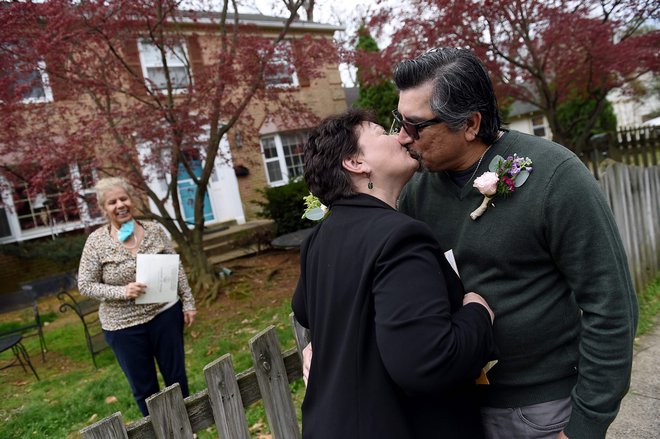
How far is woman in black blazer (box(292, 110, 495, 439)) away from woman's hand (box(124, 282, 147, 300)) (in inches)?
84.3

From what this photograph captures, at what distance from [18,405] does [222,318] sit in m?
2.62

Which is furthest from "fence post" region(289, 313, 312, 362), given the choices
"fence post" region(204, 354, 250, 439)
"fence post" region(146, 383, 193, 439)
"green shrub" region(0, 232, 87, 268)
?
"green shrub" region(0, 232, 87, 268)

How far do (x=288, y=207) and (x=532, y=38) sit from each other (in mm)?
6354

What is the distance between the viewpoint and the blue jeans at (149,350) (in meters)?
3.29

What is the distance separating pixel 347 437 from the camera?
1.22 meters

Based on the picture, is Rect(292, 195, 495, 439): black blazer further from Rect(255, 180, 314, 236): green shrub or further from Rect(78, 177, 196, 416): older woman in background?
Rect(255, 180, 314, 236): green shrub

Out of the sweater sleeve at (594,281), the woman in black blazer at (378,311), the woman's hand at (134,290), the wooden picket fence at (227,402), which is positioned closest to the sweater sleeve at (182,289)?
the woman's hand at (134,290)

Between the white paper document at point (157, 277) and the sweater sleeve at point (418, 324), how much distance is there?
256 centimetres

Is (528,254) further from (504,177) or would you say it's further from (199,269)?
(199,269)

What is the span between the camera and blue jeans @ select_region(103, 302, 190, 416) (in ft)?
10.8

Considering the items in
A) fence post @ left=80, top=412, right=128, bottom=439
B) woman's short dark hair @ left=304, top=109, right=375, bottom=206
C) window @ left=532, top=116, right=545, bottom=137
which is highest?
window @ left=532, top=116, right=545, bottom=137

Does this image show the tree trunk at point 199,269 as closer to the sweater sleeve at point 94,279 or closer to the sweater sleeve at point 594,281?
the sweater sleeve at point 94,279

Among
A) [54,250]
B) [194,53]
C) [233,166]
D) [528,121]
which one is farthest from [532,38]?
[528,121]

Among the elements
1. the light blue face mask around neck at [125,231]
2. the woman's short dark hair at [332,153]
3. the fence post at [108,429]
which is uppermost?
the woman's short dark hair at [332,153]
